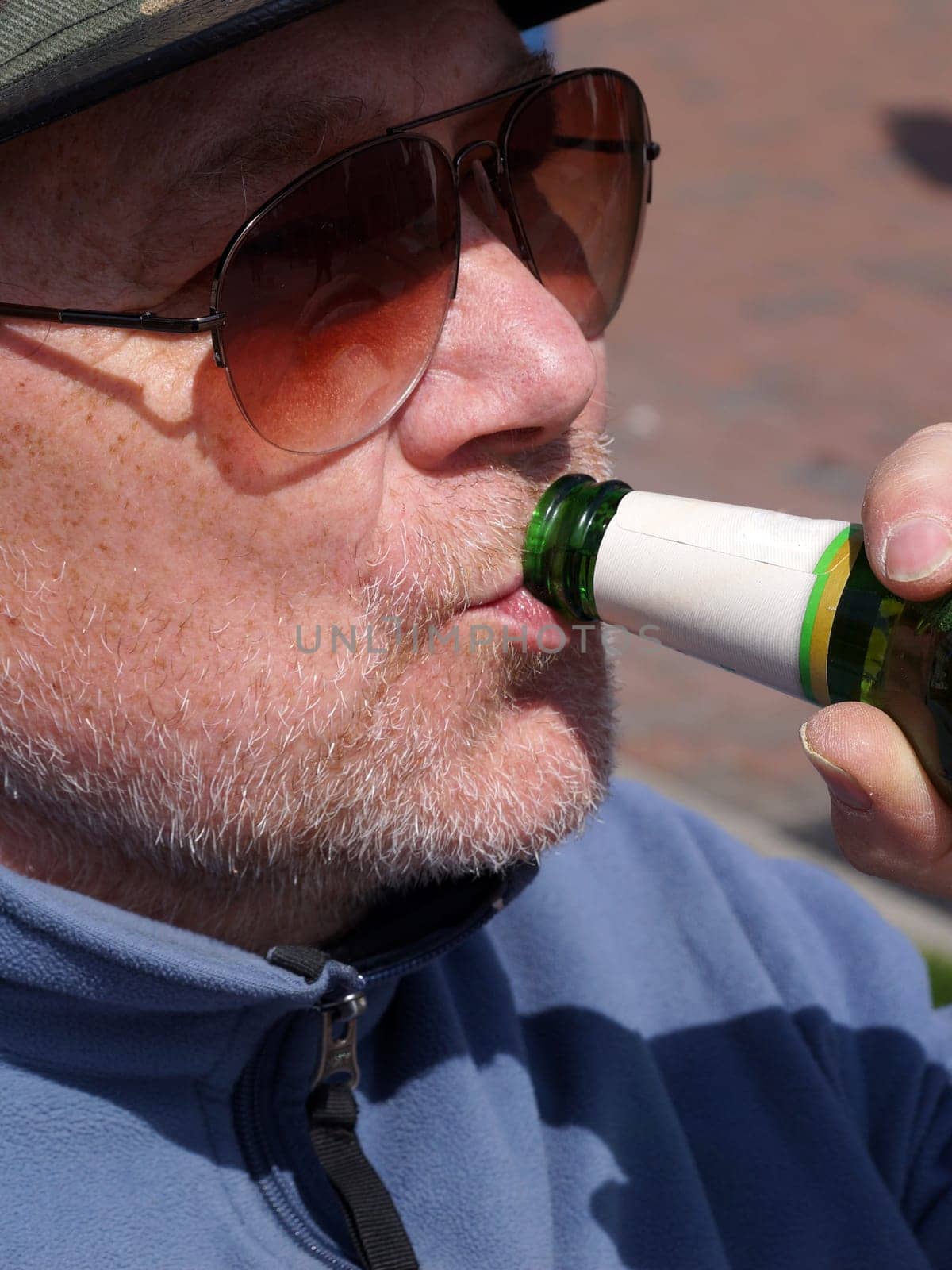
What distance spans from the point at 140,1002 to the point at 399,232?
3.06 feet

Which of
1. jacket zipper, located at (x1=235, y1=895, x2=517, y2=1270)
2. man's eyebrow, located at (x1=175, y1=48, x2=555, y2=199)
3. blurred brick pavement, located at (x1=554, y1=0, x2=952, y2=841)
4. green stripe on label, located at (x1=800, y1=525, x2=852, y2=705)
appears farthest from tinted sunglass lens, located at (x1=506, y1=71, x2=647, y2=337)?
blurred brick pavement, located at (x1=554, y1=0, x2=952, y2=841)

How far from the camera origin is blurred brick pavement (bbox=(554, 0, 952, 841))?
5562 millimetres

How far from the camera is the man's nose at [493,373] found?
1569 millimetres

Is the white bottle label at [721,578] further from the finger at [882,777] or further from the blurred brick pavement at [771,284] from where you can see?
the blurred brick pavement at [771,284]

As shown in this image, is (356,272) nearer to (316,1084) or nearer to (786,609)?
(786,609)

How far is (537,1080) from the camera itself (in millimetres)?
1983

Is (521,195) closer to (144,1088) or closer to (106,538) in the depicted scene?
(106,538)

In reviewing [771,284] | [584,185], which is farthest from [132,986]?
[771,284]

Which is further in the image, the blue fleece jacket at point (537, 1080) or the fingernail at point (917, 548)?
the blue fleece jacket at point (537, 1080)

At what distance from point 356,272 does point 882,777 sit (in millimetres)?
786

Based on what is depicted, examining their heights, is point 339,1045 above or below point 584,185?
below

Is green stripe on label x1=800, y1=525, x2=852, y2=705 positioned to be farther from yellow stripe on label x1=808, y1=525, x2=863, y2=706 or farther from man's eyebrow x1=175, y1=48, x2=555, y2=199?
man's eyebrow x1=175, y1=48, x2=555, y2=199

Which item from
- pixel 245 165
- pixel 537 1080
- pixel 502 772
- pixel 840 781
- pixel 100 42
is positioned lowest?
pixel 537 1080

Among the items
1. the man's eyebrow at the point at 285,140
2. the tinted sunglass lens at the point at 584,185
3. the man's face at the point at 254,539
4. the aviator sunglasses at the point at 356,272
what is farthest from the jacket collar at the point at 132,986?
the tinted sunglass lens at the point at 584,185
